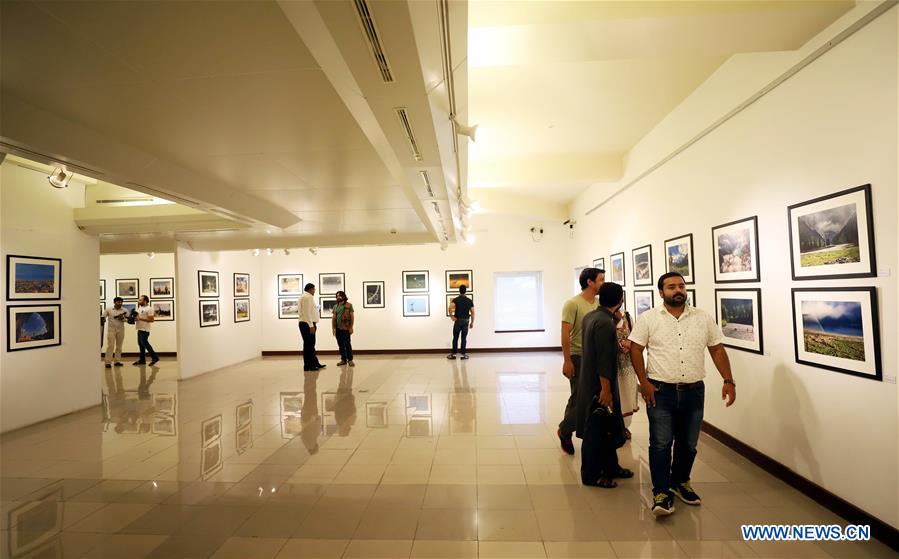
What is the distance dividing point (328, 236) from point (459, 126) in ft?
20.8

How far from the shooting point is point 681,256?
509 centimetres

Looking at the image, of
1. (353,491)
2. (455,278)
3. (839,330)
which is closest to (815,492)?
(839,330)

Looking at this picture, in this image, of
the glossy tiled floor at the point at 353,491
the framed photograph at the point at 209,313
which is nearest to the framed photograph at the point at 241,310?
the framed photograph at the point at 209,313

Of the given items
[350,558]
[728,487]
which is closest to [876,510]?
[728,487]

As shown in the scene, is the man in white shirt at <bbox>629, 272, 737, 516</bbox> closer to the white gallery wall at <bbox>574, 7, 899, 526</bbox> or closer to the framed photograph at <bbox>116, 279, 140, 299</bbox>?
the white gallery wall at <bbox>574, 7, 899, 526</bbox>

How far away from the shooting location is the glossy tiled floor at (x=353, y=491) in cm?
271

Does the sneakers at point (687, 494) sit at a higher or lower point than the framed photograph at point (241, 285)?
lower

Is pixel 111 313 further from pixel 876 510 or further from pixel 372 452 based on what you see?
pixel 876 510

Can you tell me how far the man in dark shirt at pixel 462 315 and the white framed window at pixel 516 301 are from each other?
51.7 inches

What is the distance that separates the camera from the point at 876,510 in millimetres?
2650

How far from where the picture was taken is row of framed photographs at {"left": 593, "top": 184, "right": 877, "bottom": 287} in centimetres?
268

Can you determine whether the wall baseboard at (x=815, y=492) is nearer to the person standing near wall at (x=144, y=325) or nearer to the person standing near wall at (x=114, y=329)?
the person standing near wall at (x=144, y=325)

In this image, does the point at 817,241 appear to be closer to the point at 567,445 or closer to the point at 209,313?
the point at 567,445

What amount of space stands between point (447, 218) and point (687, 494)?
5.06 m
